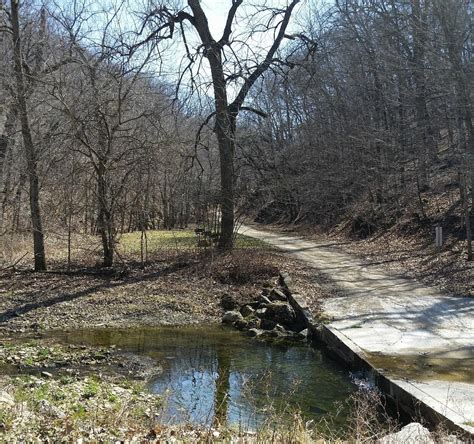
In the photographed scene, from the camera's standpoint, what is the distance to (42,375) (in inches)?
321

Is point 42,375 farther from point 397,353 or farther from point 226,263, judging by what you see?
point 226,263

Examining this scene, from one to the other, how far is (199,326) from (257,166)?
872 cm

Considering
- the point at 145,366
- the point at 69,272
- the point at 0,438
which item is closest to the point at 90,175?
the point at 69,272

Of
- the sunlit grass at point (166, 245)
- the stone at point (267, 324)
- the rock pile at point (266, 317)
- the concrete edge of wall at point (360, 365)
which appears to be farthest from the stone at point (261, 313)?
the sunlit grass at point (166, 245)

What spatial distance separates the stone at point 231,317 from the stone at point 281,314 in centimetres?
62

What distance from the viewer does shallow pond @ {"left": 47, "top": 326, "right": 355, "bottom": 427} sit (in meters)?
6.98

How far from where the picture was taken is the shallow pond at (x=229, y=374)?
6.98 meters

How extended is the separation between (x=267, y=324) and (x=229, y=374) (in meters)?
3.32

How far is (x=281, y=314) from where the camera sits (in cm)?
1232

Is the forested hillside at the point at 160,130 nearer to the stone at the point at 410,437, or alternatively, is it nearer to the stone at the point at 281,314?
the stone at the point at 281,314

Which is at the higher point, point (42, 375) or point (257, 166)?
point (257, 166)

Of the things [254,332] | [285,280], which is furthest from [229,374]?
[285,280]

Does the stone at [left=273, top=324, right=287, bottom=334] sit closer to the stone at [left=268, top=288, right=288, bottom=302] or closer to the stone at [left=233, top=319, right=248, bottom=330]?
the stone at [left=233, top=319, right=248, bottom=330]

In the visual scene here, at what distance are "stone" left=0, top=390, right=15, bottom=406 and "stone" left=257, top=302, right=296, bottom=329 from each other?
23.4ft
